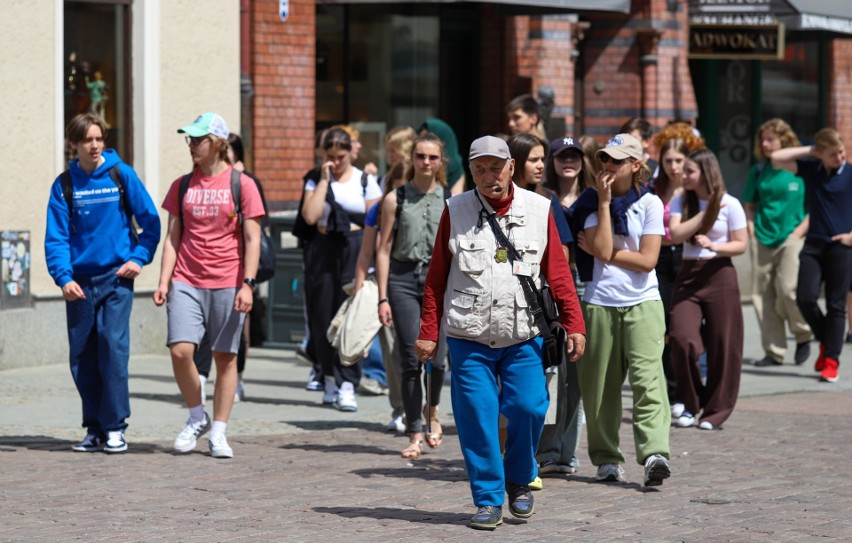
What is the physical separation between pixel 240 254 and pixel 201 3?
5188 millimetres

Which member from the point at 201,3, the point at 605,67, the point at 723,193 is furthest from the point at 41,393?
the point at 605,67

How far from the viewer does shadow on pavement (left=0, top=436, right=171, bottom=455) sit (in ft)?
31.9

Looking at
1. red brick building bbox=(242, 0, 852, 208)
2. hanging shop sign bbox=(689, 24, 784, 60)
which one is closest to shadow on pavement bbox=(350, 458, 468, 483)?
red brick building bbox=(242, 0, 852, 208)

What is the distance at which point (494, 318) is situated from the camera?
764 cm

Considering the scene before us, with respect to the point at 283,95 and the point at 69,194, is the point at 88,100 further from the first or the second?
the point at 69,194

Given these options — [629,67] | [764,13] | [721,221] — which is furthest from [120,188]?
[764,13]

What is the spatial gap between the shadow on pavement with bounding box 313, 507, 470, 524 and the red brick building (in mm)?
7963

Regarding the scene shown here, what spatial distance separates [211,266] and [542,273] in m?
2.40

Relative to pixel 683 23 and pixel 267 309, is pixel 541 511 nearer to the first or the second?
pixel 267 309

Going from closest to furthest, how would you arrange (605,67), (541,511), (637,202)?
(541,511)
(637,202)
(605,67)

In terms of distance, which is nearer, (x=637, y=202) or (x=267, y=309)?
(x=637, y=202)

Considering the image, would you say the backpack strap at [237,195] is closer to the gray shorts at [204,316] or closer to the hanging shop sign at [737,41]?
the gray shorts at [204,316]

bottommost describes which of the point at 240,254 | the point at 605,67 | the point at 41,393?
the point at 41,393

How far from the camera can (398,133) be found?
11.5 meters
